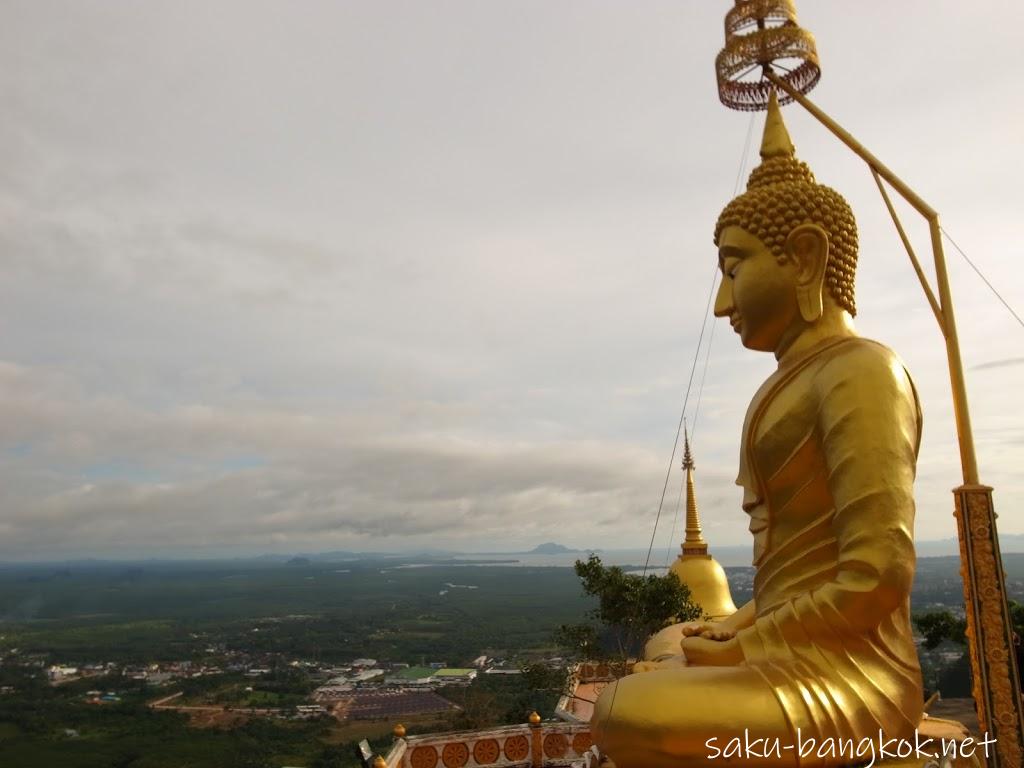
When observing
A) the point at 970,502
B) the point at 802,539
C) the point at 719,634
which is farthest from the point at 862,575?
the point at 970,502

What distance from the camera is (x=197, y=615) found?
100875 millimetres

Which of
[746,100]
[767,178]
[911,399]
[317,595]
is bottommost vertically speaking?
[317,595]

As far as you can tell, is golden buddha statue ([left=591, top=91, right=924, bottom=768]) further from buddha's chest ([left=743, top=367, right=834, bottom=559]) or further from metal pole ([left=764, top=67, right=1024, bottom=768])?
metal pole ([left=764, top=67, right=1024, bottom=768])

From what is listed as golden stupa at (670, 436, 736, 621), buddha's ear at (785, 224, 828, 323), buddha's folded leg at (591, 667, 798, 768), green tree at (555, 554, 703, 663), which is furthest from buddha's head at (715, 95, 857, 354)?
golden stupa at (670, 436, 736, 621)

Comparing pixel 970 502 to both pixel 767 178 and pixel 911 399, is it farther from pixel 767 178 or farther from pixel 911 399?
pixel 767 178

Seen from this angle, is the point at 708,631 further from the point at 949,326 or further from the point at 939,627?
the point at 939,627

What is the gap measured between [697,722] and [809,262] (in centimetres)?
350

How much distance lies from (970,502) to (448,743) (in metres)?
7.34

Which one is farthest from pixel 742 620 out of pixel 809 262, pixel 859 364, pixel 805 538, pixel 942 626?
pixel 942 626

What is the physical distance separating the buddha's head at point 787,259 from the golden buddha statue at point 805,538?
Result: 1 centimetres

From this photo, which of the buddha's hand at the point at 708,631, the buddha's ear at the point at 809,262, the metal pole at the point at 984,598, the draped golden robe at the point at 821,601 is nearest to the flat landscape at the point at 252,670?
the buddha's hand at the point at 708,631

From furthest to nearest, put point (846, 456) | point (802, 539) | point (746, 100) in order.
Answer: point (746, 100), point (802, 539), point (846, 456)

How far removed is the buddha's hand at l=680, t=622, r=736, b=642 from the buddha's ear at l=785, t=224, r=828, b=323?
2425 mm

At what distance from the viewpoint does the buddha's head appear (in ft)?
19.6
